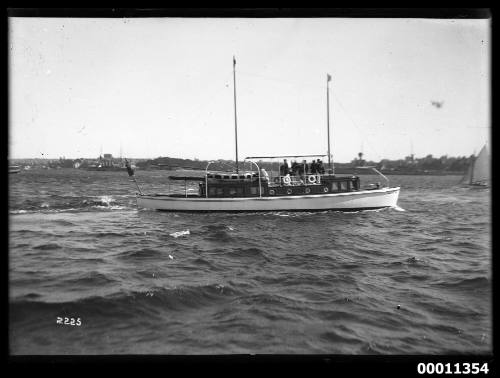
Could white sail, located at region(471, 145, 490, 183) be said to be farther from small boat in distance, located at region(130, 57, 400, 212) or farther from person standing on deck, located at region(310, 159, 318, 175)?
person standing on deck, located at region(310, 159, 318, 175)

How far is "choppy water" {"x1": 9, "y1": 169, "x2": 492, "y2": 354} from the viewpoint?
25.4ft

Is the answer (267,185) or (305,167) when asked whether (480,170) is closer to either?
(305,167)

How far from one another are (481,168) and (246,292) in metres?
69.8

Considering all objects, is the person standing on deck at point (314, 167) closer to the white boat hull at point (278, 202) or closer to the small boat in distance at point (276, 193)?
the small boat in distance at point (276, 193)

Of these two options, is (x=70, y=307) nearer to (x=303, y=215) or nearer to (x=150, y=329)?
(x=150, y=329)

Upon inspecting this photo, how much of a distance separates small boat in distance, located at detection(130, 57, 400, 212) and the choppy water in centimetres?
846

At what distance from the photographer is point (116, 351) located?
7.16 metres

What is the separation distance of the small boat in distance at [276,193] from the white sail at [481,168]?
3668 cm

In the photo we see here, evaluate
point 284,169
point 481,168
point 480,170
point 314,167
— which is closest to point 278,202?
point 284,169

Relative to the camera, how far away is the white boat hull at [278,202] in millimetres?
30125

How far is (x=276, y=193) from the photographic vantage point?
102 feet
